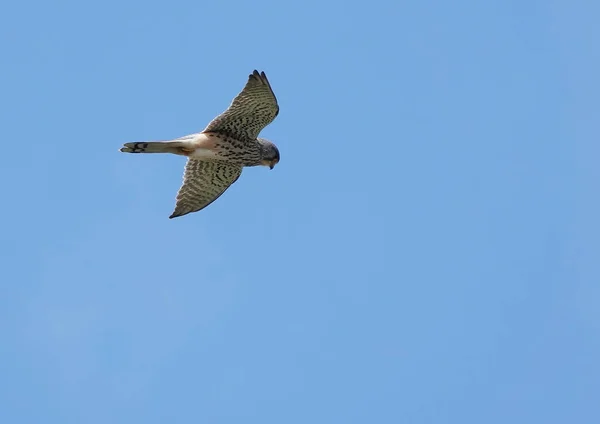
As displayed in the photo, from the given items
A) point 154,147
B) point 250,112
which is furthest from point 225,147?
point 154,147

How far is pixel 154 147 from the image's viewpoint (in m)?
13.7

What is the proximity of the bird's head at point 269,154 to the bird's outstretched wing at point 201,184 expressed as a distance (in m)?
0.31

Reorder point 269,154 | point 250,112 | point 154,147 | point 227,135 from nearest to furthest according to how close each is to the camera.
Answer: 1. point 154,147
2. point 250,112
3. point 227,135
4. point 269,154

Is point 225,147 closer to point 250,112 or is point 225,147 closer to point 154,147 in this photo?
point 250,112

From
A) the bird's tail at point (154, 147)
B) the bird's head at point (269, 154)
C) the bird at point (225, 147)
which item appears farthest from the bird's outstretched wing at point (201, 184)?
the bird's tail at point (154, 147)

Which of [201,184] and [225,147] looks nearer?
[225,147]

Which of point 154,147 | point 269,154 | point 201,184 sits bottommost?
point 154,147

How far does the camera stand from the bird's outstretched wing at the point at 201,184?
48.0ft

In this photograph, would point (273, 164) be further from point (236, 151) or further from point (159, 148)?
point (159, 148)

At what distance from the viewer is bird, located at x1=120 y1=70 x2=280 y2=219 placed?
44.4 ft

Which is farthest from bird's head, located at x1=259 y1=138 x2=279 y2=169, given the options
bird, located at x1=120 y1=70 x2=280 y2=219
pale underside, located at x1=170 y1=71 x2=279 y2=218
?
pale underside, located at x1=170 y1=71 x2=279 y2=218

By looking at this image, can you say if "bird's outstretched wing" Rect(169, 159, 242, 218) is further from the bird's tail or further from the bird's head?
the bird's tail

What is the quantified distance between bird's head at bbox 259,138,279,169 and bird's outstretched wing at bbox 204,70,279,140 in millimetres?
279

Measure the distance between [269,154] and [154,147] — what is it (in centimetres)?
155
